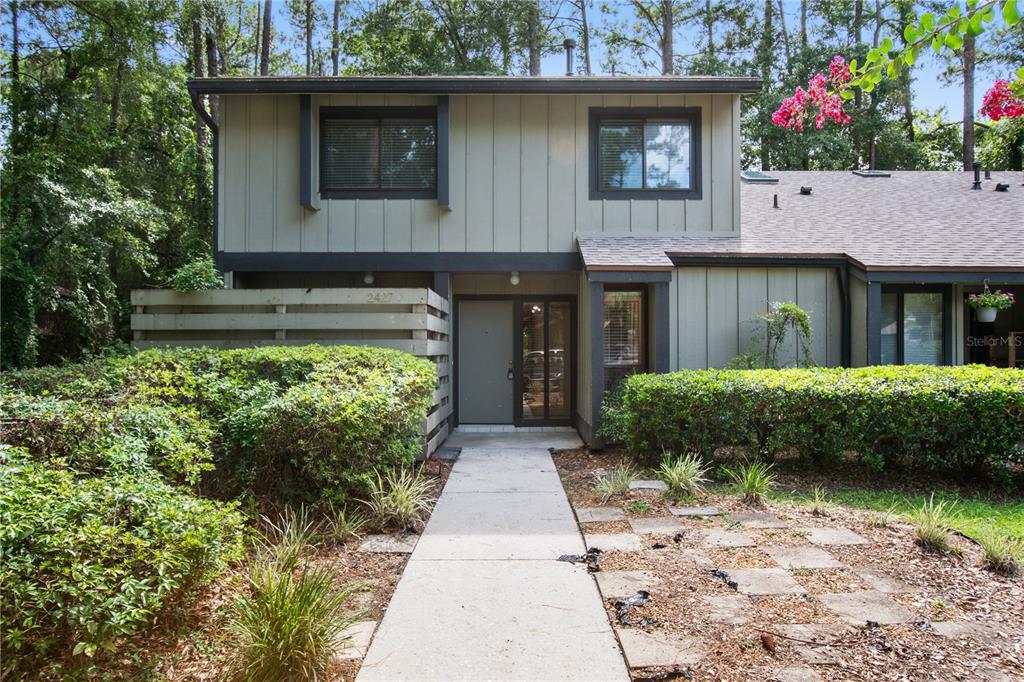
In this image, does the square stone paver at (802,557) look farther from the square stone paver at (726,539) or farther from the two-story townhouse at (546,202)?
the two-story townhouse at (546,202)

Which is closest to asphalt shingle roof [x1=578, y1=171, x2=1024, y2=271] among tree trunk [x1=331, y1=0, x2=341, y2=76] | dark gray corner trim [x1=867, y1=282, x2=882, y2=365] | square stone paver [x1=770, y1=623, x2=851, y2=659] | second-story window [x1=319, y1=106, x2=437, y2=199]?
dark gray corner trim [x1=867, y1=282, x2=882, y2=365]

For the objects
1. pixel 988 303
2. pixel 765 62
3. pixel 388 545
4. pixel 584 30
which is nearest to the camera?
pixel 388 545

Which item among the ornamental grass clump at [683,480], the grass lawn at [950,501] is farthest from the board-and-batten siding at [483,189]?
the grass lawn at [950,501]

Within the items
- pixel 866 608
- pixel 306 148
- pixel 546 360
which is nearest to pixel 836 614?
pixel 866 608

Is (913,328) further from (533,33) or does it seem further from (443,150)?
(533,33)

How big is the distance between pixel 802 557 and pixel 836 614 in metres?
0.82

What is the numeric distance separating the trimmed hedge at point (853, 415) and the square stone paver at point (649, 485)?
1.92 feet

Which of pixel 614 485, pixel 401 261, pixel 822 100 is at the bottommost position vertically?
pixel 614 485

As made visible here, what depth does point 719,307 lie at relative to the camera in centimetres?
830

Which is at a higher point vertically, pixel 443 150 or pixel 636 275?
pixel 443 150

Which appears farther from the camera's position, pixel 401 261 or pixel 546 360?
pixel 546 360

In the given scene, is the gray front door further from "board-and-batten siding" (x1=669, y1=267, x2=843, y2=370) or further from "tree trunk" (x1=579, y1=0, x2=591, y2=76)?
"tree trunk" (x1=579, y1=0, x2=591, y2=76)

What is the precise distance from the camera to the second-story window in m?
8.59

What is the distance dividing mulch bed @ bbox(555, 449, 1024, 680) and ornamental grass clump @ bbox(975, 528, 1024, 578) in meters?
0.07
